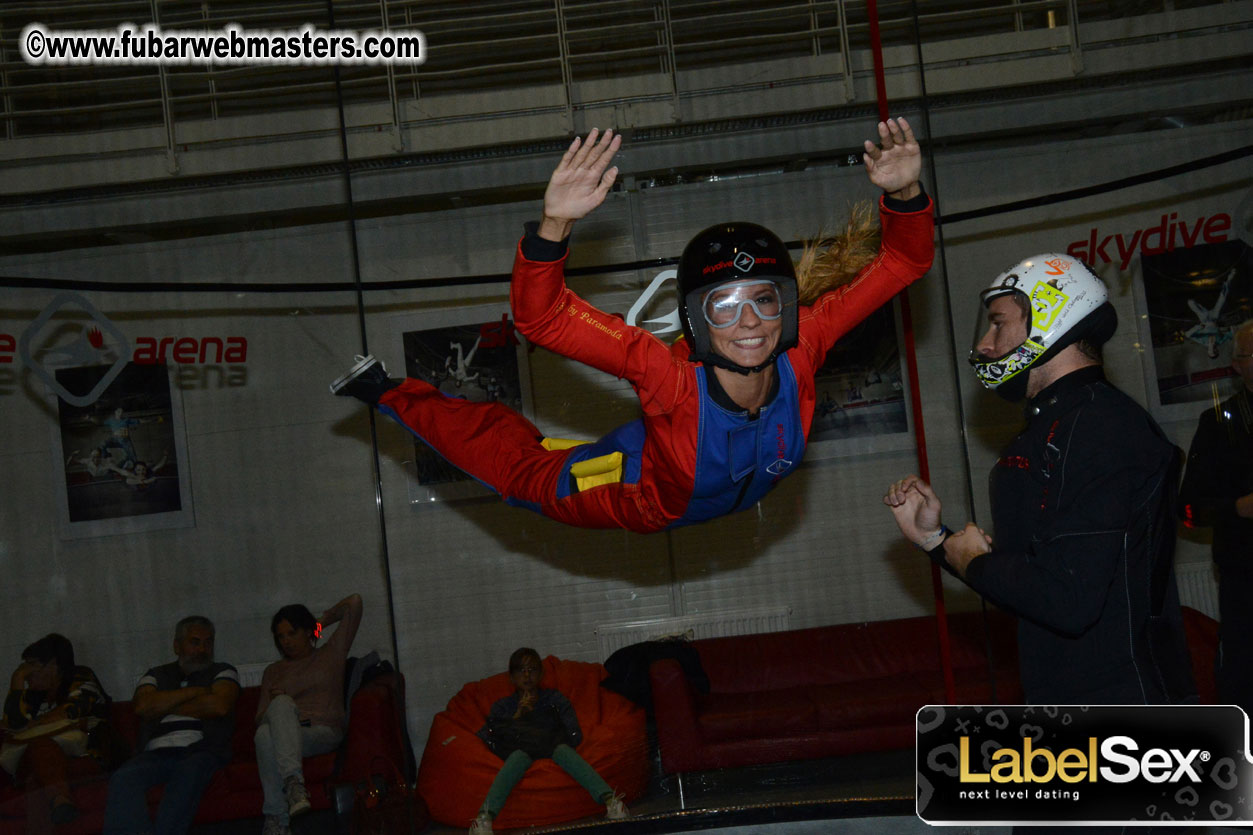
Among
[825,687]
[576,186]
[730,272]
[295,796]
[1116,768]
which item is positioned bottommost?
[295,796]

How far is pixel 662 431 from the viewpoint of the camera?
234 centimetres

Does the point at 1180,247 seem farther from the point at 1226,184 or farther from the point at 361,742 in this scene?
the point at 361,742

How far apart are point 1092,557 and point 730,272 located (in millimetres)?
992

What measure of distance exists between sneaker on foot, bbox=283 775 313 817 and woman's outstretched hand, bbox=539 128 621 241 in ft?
9.55

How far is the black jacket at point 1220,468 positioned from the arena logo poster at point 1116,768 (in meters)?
1.48

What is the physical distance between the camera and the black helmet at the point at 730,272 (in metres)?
2.23

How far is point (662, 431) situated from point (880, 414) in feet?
6.97

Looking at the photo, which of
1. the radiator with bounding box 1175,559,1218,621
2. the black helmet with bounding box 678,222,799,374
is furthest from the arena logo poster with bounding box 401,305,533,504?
the radiator with bounding box 1175,559,1218,621

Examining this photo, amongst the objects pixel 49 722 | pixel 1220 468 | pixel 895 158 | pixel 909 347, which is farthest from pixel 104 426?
pixel 1220 468

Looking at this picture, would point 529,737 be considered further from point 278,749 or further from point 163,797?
point 163,797

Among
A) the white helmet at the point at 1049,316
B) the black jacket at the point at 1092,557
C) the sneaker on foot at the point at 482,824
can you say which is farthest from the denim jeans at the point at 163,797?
the white helmet at the point at 1049,316

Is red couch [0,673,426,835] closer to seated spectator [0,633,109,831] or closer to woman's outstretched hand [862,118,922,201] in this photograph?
seated spectator [0,633,109,831]

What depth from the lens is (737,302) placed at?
2244 millimetres

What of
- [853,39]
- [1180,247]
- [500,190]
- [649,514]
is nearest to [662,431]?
[649,514]
